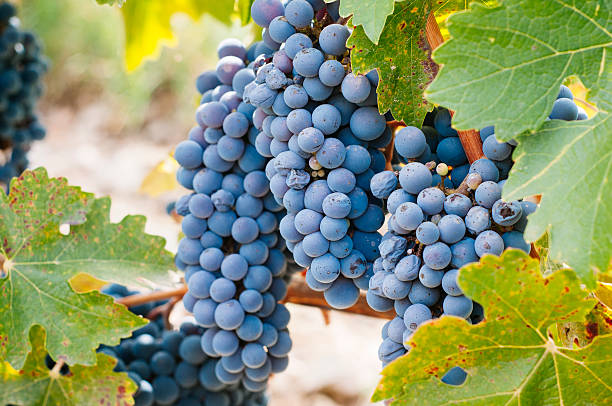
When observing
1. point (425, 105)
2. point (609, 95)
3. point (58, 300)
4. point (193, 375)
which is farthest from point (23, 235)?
point (609, 95)

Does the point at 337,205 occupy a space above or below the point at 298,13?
below

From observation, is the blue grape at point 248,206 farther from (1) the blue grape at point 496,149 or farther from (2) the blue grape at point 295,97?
(1) the blue grape at point 496,149

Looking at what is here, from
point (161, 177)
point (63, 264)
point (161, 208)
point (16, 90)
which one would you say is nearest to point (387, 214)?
point (63, 264)

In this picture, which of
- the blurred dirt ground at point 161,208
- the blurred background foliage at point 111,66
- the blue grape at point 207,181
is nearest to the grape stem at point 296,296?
the blue grape at point 207,181

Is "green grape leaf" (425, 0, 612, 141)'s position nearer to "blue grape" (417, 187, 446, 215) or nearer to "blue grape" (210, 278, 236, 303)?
"blue grape" (417, 187, 446, 215)

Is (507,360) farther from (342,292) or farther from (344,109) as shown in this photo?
(344,109)

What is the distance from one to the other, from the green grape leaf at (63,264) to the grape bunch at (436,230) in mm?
303

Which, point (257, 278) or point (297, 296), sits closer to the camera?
point (257, 278)

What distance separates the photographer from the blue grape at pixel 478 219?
1.59ft

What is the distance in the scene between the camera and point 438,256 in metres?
0.49

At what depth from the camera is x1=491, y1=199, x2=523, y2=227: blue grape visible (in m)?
0.48

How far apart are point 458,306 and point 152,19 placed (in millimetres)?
844

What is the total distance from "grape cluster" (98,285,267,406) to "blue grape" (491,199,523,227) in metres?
0.52

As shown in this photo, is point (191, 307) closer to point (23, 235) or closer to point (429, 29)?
point (23, 235)
